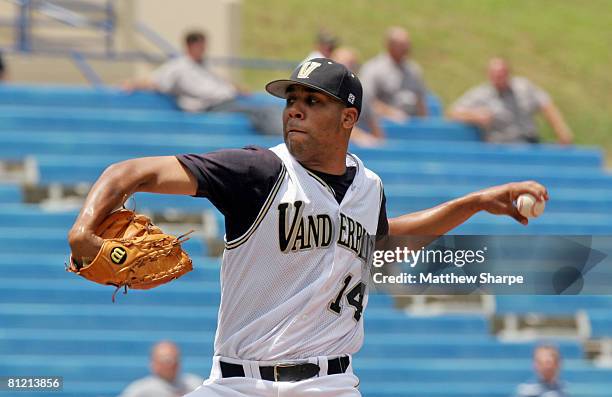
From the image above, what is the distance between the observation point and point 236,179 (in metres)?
4.21

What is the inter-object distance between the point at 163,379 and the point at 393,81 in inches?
166

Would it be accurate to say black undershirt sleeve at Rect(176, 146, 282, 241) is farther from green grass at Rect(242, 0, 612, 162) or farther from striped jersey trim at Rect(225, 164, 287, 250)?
green grass at Rect(242, 0, 612, 162)

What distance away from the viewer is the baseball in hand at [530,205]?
4.70m

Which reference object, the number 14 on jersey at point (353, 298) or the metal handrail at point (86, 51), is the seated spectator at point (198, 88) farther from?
the number 14 on jersey at point (353, 298)

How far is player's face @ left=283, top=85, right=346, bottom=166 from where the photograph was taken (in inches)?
173

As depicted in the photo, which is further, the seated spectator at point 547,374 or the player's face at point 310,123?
the seated spectator at point 547,374

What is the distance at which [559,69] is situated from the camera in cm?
2269

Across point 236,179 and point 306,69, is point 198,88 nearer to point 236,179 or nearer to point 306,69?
point 306,69

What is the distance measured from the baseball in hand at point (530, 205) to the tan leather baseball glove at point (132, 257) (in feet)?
4.27

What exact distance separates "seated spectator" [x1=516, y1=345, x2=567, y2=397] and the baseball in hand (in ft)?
12.3

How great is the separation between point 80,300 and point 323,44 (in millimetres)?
2985

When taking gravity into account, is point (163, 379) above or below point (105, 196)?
below

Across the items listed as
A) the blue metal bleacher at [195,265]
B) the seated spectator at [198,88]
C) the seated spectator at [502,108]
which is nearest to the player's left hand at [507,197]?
the blue metal bleacher at [195,265]

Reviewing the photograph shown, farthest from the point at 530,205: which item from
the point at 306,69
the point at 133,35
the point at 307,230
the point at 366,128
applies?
the point at 133,35
